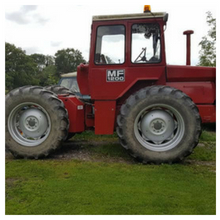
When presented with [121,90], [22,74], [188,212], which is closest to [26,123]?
[121,90]

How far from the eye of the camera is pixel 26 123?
4512mm

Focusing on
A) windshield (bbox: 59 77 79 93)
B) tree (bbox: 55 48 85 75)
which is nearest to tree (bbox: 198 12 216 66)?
windshield (bbox: 59 77 79 93)

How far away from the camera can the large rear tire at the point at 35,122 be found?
4.31 metres

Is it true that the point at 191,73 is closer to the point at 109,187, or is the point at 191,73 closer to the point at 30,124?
the point at 109,187

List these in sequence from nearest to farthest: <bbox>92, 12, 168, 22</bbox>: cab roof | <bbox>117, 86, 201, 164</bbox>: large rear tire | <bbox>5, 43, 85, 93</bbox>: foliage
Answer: <bbox>117, 86, 201, 164</bbox>: large rear tire, <bbox>92, 12, 168, 22</bbox>: cab roof, <bbox>5, 43, 85, 93</bbox>: foliage

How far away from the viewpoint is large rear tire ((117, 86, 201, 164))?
12.9 ft

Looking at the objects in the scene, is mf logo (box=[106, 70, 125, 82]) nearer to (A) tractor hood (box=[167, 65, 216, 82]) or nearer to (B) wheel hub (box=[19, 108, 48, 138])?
(A) tractor hood (box=[167, 65, 216, 82])

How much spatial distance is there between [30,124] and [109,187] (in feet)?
7.37

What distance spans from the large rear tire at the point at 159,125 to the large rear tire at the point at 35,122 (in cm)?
120

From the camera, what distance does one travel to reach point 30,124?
4.48 metres

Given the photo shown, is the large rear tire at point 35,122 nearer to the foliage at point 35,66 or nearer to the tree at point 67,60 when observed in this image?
the foliage at point 35,66

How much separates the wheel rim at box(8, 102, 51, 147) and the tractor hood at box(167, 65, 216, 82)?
2576mm

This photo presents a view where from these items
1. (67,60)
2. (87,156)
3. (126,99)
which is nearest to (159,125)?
(126,99)

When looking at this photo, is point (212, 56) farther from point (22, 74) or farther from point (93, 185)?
point (22, 74)
